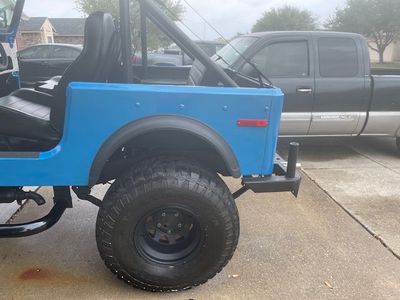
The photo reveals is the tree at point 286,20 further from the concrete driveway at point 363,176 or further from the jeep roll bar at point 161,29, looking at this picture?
the jeep roll bar at point 161,29

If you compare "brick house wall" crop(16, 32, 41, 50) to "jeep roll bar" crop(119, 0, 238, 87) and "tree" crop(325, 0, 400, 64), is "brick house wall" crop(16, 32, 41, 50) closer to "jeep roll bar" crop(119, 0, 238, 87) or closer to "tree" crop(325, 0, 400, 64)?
"jeep roll bar" crop(119, 0, 238, 87)

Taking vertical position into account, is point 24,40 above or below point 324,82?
above

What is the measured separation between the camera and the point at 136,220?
2740 mm

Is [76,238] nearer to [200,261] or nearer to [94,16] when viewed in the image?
[200,261]

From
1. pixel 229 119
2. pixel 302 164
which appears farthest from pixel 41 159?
pixel 302 164

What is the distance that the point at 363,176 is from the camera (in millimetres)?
5430

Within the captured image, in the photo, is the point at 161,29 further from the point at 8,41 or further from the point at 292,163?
the point at 8,41

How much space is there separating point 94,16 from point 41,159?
99 centimetres

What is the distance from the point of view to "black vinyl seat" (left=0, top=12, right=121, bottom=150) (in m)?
2.80

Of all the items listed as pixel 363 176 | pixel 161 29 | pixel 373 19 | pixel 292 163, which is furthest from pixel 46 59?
pixel 373 19

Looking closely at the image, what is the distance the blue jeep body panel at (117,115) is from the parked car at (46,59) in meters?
9.95

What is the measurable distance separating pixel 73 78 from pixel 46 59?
1054 cm

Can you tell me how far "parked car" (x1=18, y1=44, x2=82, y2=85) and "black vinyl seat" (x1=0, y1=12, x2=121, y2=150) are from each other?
957cm

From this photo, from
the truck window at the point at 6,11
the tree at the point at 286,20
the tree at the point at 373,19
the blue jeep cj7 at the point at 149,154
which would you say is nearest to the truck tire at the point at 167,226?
the blue jeep cj7 at the point at 149,154
